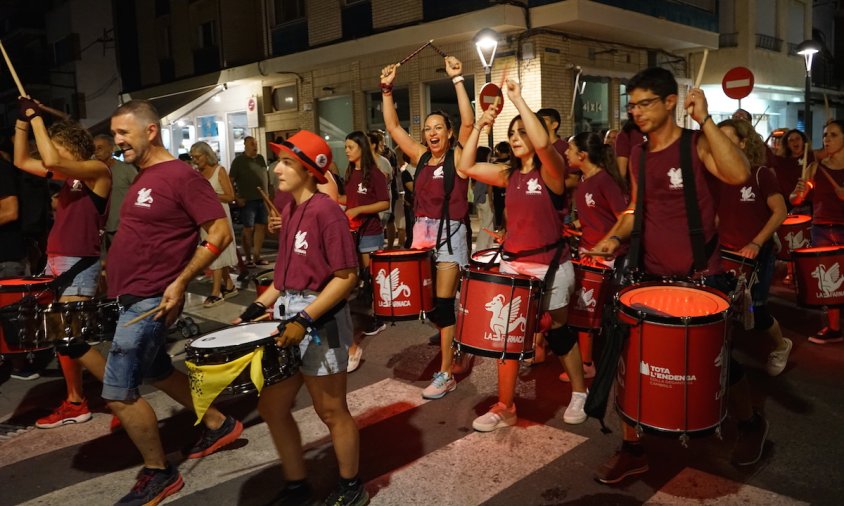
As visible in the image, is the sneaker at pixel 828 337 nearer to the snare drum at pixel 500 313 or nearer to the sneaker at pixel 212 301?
the snare drum at pixel 500 313

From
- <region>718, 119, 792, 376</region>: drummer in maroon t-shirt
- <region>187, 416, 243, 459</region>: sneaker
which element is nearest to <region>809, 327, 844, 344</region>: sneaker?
<region>718, 119, 792, 376</region>: drummer in maroon t-shirt

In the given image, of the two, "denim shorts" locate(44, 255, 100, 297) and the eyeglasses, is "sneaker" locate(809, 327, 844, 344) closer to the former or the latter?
the eyeglasses

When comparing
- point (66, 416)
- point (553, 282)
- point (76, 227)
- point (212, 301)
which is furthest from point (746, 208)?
point (212, 301)

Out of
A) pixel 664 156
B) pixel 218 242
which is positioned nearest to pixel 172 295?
pixel 218 242

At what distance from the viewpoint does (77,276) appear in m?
5.10

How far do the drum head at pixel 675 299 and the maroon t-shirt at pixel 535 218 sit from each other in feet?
3.20

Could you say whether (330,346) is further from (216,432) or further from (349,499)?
(216,432)

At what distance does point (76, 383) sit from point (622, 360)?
4140mm

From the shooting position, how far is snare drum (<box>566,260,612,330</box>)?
17.7 ft

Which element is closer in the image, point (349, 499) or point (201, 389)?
point (201, 389)

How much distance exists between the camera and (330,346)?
3430 millimetres

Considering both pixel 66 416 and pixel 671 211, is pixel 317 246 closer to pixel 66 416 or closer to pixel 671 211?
pixel 671 211

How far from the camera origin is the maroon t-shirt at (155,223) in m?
3.85

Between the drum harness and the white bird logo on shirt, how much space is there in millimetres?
687
